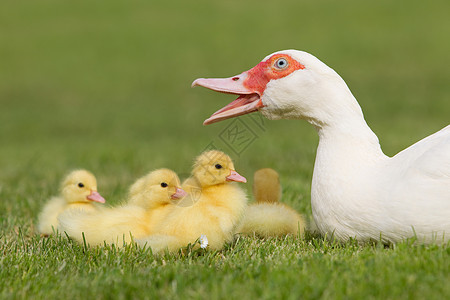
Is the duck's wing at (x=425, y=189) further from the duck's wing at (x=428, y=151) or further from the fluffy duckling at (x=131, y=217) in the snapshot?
the fluffy duckling at (x=131, y=217)

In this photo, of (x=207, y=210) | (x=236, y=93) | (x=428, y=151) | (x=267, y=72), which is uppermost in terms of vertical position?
(x=267, y=72)

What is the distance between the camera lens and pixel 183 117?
13.1 m

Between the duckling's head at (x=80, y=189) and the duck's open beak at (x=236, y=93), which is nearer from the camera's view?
the duck's open beak at (x=236, y=93)

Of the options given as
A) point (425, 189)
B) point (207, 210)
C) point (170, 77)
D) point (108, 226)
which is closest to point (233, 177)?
point (207, 210)

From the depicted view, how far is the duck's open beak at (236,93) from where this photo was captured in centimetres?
347

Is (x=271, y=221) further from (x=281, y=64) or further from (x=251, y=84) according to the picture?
(x=281, y=64)

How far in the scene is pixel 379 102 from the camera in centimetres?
1355

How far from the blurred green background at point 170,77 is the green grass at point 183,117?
0.18ft

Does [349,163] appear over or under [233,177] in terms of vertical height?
over

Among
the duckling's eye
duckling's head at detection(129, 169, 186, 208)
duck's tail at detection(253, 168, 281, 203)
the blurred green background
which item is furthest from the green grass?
the duckling's eye

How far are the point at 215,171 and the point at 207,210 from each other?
11.4 inches

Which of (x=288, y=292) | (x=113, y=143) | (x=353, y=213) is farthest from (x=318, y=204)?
(x=113, y=143)

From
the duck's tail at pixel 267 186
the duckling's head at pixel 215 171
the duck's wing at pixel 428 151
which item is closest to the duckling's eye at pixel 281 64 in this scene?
the duckling's head at pixel 215 171

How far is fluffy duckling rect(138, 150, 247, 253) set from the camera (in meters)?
3.28
